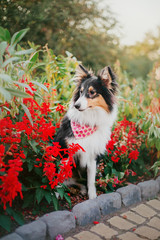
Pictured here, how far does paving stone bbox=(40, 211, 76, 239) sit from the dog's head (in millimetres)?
1061

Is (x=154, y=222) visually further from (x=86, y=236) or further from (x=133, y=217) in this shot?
(x=86, y=236)

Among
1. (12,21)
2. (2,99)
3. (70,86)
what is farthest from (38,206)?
(12,21)

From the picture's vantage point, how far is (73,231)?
2416 millimetres

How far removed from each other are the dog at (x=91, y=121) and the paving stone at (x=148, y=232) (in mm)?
620

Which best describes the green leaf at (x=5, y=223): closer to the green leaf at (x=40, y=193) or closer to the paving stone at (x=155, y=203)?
the green leaf at (x=40, y=193)

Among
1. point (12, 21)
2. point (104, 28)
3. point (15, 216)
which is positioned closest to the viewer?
point (15, 216)

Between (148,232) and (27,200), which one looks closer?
(27,200)

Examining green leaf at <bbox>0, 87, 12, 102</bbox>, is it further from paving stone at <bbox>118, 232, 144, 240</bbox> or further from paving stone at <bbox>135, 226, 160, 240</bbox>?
paving stone at <bbox>135, 226, 160, 240</bbox>

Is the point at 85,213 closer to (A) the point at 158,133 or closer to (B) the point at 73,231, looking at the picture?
(B) the point at 73,231

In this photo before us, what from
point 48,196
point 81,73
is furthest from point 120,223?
point 81,73

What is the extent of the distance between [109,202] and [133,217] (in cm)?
30

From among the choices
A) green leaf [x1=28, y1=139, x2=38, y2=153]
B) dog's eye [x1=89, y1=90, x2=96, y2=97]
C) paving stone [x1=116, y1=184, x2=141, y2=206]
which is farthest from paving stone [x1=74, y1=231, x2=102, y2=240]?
dog's eye [x1=89, y1=90, x2=96, y2=97]

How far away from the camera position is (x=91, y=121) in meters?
2.84

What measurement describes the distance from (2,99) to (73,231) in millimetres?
1412
